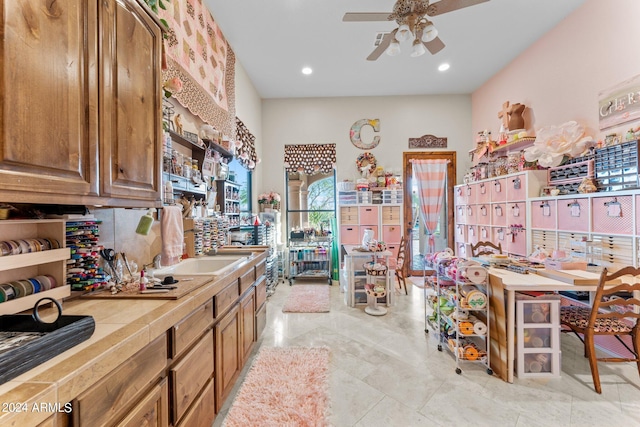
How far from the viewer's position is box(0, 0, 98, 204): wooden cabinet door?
2.42ft

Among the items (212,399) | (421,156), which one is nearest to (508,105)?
(421,156)

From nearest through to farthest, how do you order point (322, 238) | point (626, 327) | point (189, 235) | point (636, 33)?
point (626, 327) → point (189, 235) → point (636, 33) → point (322, 238)

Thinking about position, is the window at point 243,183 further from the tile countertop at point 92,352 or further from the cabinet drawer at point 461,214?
the cabinet drawer at point 461,214

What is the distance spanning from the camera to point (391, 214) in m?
4.68

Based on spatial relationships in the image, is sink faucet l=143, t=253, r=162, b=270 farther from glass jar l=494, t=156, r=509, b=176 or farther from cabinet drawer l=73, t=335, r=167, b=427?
glass jar l=494, t=156, r=509, b=176

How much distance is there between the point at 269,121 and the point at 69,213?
171 inches

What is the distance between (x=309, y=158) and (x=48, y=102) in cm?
440

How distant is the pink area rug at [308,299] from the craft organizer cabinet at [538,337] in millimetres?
2027

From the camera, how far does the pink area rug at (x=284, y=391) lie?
163 cm

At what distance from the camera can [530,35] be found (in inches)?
135

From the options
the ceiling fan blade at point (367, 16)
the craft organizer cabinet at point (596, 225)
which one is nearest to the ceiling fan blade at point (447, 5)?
the ceiling fan blade at point (367, 16)

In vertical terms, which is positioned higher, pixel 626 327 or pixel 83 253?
pixel 83 253

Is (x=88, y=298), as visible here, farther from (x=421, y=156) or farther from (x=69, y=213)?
(x=421, y=156)

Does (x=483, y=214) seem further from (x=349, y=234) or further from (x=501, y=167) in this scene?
(x=349, y=234)
